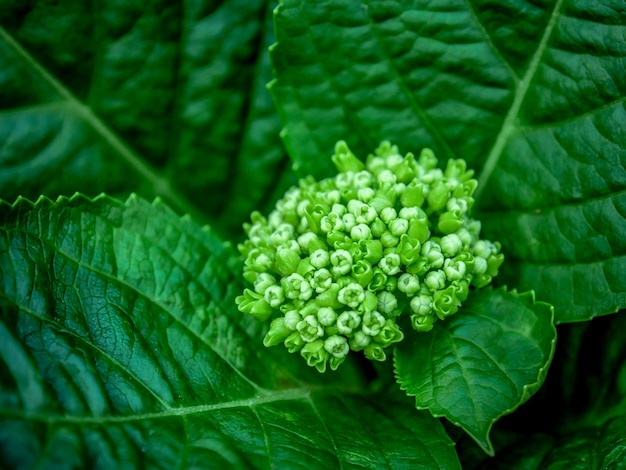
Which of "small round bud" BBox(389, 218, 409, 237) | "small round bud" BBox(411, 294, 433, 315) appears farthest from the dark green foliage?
"small round bud" BBox(389, 218, 409, 237)

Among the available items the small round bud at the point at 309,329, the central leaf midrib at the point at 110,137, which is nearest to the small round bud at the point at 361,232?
the small round bud at the point at 309,329

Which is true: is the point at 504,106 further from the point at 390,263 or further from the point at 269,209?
the point at 269,209

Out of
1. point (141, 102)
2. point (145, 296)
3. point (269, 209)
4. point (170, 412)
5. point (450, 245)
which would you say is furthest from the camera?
point (269, 209)

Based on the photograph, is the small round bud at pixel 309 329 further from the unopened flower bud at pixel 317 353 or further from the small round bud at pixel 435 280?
the small round bud at pixel 435 280

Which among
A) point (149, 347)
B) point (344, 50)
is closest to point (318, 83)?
point (344, 50)

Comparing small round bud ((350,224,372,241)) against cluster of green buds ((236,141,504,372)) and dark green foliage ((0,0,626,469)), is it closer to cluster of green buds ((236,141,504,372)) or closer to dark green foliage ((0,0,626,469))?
cluster of green buds ((236,141,504,372))

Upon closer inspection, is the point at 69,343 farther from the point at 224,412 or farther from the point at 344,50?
the point at 344,50

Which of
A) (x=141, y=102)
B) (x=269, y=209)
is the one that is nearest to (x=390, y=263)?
(x=269, y=209)
